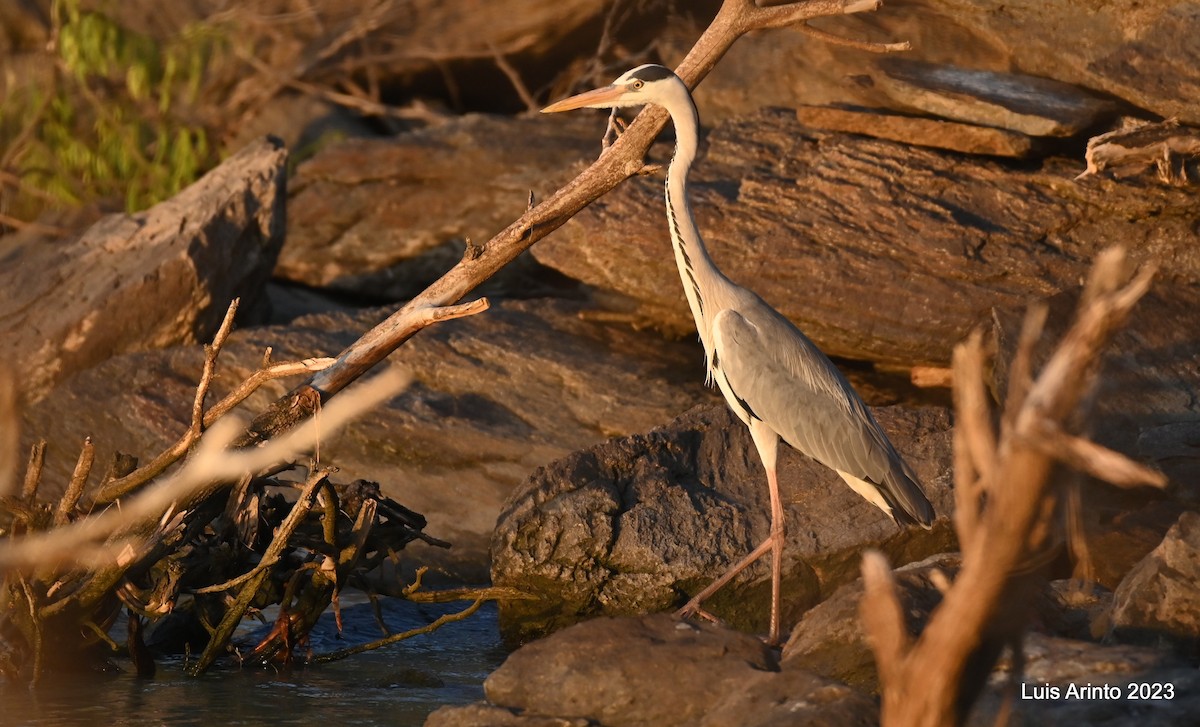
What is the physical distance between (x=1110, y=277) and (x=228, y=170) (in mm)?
7329

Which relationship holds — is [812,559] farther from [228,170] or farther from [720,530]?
[228,170]

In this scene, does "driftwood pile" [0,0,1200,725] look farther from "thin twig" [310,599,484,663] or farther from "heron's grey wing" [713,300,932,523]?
"heron's grey wing" [713,300,932,523]

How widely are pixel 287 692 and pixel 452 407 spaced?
2579 millimetres

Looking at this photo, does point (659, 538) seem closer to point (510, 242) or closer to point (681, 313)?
point (510, 242)

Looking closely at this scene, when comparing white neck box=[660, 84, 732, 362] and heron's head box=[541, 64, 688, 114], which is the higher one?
heron's head box=[541, 64, 688, 114]

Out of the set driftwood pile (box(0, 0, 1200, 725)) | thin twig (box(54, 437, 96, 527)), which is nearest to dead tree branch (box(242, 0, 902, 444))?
driftwood pile (box(0, 0, 1200, 725))

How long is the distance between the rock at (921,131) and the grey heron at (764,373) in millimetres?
1961

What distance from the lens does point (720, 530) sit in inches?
257

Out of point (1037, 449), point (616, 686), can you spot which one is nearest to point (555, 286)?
point (616, 686)

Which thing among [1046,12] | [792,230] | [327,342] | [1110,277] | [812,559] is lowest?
[812,559]

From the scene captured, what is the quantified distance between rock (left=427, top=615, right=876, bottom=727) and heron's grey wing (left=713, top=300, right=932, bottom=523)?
1398mm

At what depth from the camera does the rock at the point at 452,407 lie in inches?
311

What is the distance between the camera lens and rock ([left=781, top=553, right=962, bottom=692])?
466 cm

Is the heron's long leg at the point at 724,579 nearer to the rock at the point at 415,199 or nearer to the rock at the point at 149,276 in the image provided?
the rock at the point at 149,276
